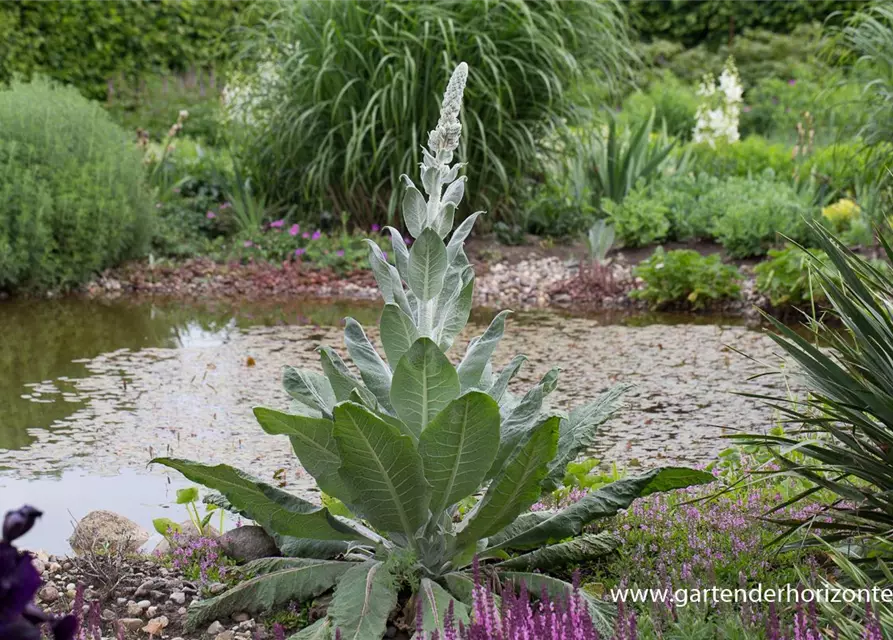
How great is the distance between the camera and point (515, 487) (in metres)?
2.26

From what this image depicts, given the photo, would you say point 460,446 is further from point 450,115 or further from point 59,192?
point 59,192

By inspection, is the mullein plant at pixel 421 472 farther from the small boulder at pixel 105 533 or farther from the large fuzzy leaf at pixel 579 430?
the small boulder at pixel 105 533

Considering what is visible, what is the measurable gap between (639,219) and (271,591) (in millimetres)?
6087

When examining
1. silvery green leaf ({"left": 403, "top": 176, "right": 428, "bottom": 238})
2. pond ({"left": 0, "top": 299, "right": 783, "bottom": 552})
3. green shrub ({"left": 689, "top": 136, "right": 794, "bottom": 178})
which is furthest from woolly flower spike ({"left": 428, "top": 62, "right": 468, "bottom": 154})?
green shrub ({"left": 689, "top": 136, "right": 794, "bottom": 178})

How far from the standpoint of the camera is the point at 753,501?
3.02 m

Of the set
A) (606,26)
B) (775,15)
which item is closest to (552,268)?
(606,26)

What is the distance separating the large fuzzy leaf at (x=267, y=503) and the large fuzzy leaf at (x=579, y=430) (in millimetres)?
523

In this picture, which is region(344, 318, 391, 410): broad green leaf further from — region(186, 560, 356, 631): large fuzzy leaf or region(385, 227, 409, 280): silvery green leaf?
region(186, 560, 356, 631): large fuzzy leaf

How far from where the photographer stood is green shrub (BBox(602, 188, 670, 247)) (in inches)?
309

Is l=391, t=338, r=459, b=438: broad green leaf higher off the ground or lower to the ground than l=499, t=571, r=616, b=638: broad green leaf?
higher

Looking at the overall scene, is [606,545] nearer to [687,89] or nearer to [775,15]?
[687,89]

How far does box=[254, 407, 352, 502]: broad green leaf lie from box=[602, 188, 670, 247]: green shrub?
226 inches

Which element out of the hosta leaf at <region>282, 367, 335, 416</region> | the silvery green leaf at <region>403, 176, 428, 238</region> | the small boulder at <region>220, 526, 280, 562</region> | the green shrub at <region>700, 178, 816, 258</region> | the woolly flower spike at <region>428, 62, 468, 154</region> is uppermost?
the woolly flower spike at <region>428, 62, 468, 154</region>

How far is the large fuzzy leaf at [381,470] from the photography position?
6.88ft
